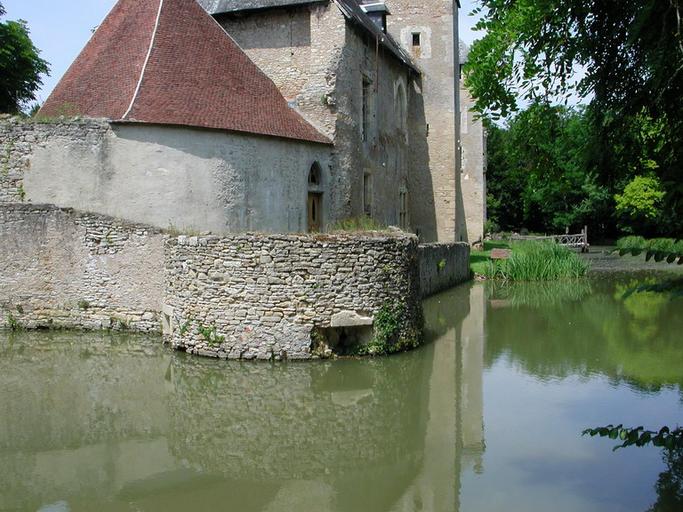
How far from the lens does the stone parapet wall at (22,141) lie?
13.8m

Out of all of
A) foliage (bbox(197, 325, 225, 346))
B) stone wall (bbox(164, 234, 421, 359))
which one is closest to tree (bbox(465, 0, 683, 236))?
stone wall (bbox(164, 234, 421, 359))

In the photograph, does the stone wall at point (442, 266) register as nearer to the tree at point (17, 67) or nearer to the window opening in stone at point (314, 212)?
the window opening in stone at point (314, 212)

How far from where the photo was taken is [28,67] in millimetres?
29031

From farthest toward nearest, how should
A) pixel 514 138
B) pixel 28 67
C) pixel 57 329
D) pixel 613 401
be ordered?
pixel 28 67 < pixel 57 329 < pixel 613 401 < pixel 514 138

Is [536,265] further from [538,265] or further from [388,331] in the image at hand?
[388,331]

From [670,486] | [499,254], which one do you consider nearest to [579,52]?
[670,486]

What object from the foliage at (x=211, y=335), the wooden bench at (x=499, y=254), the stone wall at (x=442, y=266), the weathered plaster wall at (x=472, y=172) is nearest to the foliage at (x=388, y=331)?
the foliage at (x=211, y=335)

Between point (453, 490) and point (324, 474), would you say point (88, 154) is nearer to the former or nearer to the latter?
point (324, 474)

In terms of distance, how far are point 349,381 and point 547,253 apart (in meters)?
17.2

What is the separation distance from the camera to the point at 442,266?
69.7ft

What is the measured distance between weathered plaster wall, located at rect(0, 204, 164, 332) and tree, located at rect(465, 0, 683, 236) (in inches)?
364

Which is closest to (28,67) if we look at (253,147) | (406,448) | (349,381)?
(253,147)

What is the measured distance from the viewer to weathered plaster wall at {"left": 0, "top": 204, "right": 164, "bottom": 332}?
13.2 m

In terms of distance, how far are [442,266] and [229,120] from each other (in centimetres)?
922
